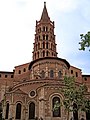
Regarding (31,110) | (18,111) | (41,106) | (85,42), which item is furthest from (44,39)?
(85,42)

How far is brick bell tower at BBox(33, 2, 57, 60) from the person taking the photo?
62.6m

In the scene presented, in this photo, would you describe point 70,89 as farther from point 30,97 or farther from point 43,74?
point 43,74

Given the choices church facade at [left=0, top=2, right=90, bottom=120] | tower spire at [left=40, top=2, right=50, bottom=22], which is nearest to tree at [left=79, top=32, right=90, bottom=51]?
church facade at [left=0, top=2, right=90, bottom=120]

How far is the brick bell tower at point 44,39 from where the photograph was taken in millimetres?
62625

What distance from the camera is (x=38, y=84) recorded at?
40750mm

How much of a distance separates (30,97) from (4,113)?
17.0 ft

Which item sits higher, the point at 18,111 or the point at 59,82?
the point at 59,82

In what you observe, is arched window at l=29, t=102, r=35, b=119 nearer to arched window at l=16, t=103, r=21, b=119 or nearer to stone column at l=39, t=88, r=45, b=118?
arched window at l=16, t=103, r=21, b=119

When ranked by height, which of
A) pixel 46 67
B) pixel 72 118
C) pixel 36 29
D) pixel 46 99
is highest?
pixel 36 29

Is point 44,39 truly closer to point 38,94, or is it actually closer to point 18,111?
point 38,94

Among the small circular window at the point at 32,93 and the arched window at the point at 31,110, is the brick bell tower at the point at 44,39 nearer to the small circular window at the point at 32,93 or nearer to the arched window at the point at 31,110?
the small circular window at the point at 32,93

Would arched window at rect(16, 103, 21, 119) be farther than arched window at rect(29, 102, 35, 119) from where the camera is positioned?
Yes

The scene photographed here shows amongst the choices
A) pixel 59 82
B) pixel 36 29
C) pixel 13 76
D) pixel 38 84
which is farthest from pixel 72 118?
pixel 36 29

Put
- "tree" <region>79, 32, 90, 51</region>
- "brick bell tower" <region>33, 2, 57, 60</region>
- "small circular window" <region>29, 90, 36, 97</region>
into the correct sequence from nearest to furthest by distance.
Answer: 1. "tree" <region>79, 32, 90, 51</region>
2. "small circular window" <region>29, 90, 36, 97</region>
3. "brick bell tower" <region>33, 2, 57, 60</region>
